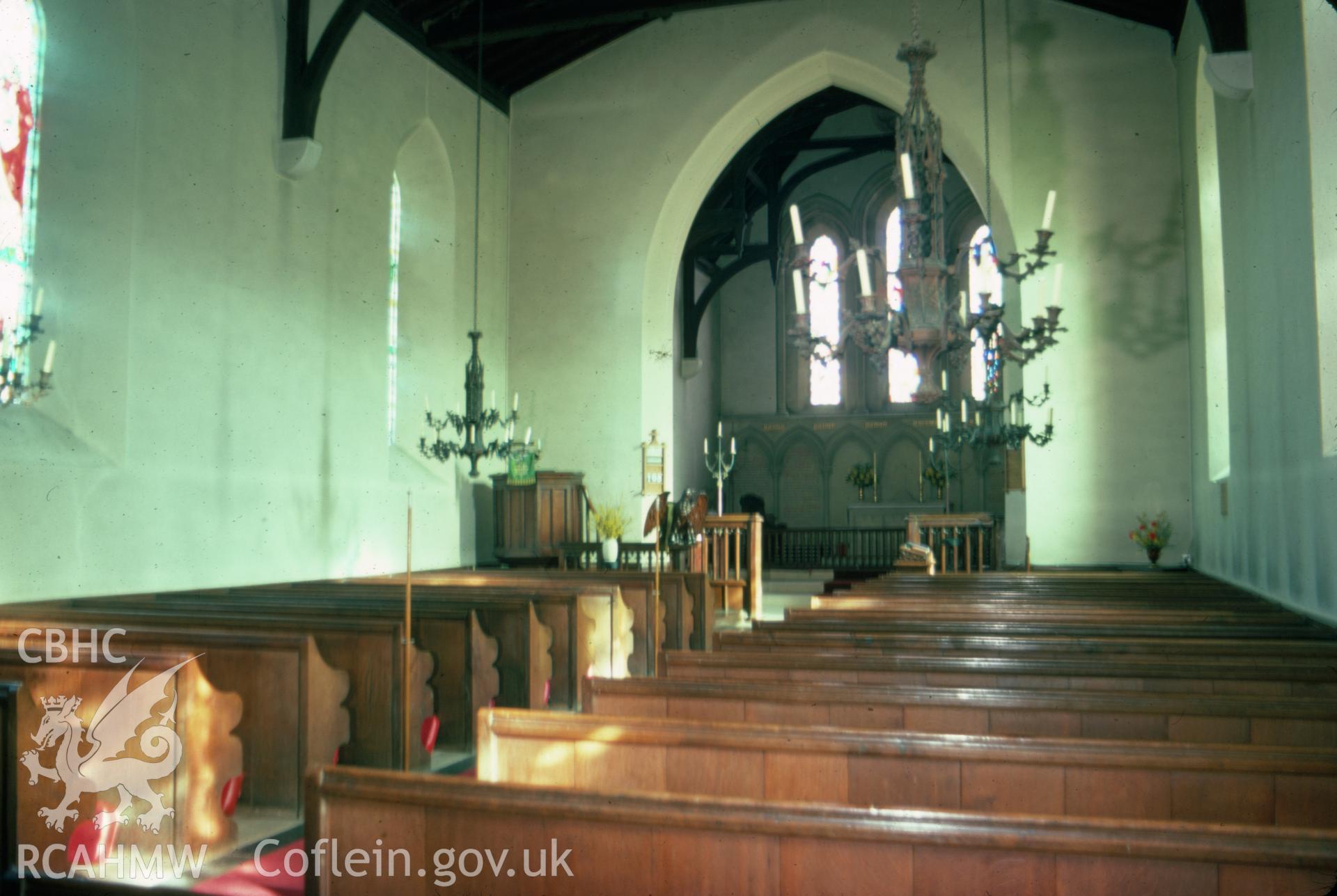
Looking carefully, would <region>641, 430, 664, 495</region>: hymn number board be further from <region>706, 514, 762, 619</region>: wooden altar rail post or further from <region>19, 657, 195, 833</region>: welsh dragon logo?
<region>19, 657, 195, 833</region>: welsh dragon logo

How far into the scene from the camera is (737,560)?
361 inches

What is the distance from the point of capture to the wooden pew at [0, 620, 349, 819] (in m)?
3.28

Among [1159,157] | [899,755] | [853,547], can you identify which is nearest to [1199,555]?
[1159,157]

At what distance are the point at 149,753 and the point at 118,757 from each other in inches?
3.3

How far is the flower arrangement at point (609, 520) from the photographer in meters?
10.0

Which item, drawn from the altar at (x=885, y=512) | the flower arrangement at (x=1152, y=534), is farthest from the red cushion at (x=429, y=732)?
the altar at (x=885, y=512)

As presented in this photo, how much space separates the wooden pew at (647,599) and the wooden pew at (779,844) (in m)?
3.75

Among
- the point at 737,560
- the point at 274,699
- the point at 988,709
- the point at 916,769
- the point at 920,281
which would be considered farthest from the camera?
the point at 737,560

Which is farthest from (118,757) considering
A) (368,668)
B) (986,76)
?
(986,76)

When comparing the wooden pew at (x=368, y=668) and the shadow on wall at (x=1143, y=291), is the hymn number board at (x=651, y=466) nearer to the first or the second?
the shadow on wall at (x=1143, y=291)

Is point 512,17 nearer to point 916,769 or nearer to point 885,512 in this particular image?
point 916,769

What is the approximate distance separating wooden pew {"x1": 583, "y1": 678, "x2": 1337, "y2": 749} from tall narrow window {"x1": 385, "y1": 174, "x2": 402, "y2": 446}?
23.6ft

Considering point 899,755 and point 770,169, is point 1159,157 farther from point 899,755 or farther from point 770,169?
point 899,755

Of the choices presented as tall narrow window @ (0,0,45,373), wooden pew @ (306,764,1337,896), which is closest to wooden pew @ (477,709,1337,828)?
wooden pew @ (306,764,1337,896)
